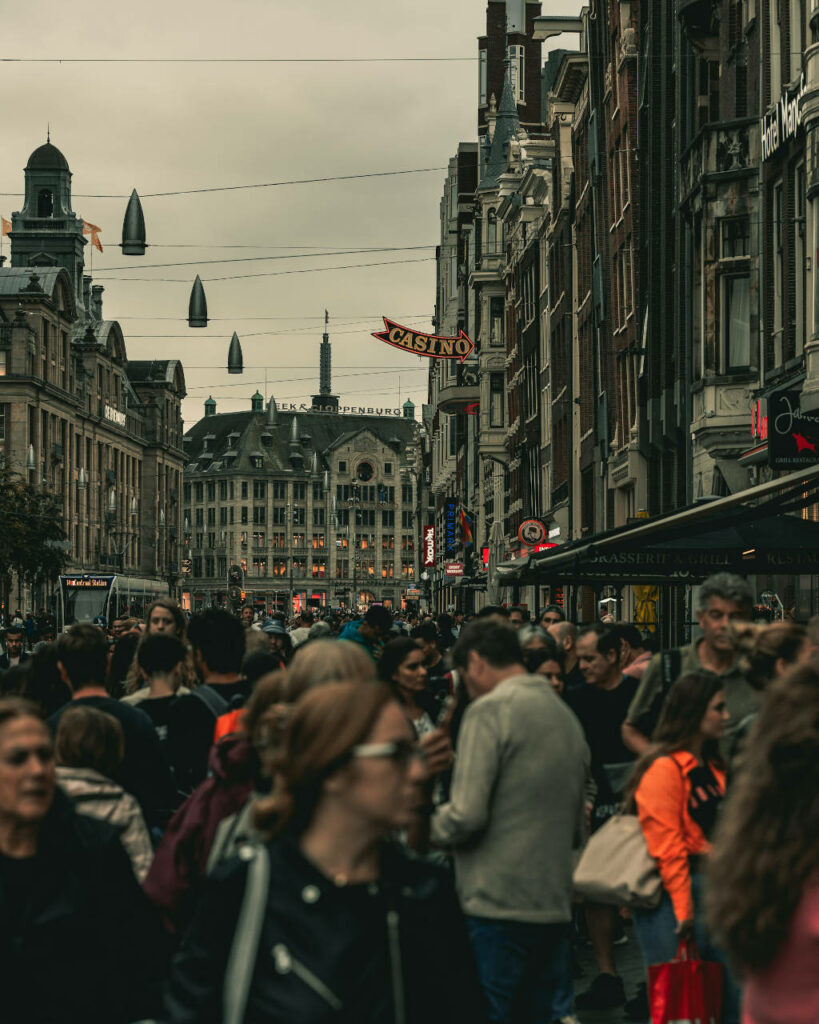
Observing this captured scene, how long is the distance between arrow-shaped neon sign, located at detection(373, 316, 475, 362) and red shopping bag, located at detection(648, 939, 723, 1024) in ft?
116

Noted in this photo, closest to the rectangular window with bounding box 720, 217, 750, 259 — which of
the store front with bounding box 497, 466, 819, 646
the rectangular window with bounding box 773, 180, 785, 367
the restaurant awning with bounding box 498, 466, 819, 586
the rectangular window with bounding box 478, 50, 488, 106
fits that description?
the rectangular window with bounding box 773, 180, 785, 367

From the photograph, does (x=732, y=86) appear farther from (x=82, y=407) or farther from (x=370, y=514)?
(x=370, y=514)

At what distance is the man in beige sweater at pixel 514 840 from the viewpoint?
6.26 metres

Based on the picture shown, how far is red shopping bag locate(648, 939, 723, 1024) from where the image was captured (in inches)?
261

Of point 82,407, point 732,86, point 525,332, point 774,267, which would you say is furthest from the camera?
point 82,407

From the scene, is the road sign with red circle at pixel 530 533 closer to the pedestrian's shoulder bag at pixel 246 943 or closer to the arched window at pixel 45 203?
the pedestrian's shoulder bag at pixel 246 943

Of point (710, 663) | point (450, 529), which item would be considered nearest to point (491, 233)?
point (450, 529)

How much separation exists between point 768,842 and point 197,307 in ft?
140

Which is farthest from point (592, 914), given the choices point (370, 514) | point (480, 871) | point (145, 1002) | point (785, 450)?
point (370, 514)

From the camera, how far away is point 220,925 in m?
3.45

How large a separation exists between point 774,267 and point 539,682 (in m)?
19.1

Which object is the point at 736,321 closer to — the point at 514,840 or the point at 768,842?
the point at 514,840

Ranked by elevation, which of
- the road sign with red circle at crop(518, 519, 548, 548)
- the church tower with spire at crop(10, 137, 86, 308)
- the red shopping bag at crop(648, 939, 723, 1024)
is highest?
the church tower with spire at crop(10, 137, 86, 308)

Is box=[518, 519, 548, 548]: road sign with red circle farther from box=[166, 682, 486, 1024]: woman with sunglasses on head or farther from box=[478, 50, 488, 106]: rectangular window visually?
box=[478, 50, 488, 106]: rectangular window
